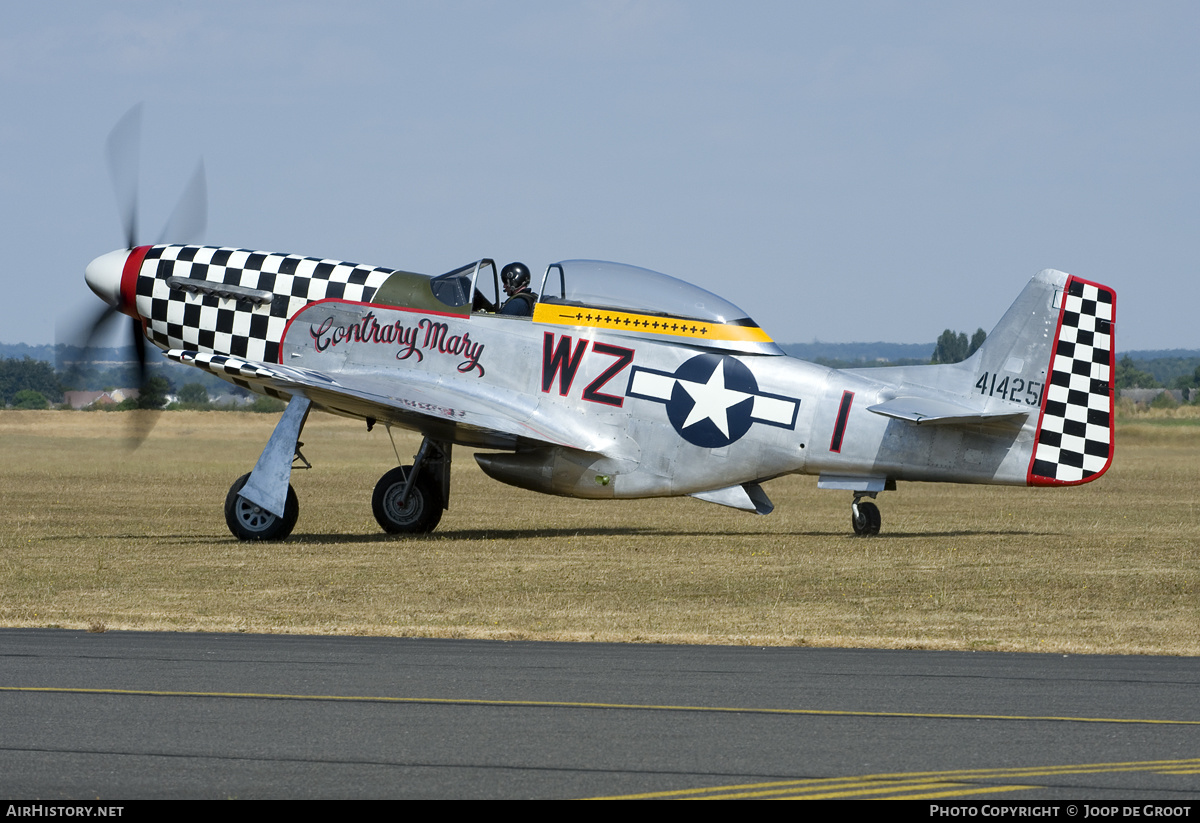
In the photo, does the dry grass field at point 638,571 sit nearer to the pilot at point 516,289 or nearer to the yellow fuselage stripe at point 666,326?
the yellow fuselage stripe at point 666,326

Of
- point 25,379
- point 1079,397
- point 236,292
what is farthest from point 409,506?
point 25,379

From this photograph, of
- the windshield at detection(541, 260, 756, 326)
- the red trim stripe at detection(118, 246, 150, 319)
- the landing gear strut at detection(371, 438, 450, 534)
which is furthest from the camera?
the red trim stripe at detection(118, 246, 150, 319)

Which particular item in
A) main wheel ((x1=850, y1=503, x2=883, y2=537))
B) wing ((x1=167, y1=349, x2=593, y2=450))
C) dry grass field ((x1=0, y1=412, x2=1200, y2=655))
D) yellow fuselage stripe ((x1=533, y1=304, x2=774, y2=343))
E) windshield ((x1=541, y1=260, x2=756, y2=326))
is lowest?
dry grass field ((x1=0, y1=412, x2=1200, y2=655))

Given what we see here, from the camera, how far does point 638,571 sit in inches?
593

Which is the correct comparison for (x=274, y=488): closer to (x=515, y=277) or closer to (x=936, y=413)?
(x=515, y=277)

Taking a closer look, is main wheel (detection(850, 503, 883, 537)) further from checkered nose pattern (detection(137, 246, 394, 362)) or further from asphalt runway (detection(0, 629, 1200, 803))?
asphalt runway (detection(0, 629, 1200, 803))

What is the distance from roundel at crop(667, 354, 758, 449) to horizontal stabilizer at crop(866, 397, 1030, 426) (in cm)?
149

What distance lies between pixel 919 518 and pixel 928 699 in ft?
51.3

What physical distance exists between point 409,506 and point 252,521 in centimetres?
234

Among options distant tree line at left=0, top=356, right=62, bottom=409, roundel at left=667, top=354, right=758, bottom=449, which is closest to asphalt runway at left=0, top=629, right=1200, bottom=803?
roundel at left=667, top=354, right=758, bottom=449

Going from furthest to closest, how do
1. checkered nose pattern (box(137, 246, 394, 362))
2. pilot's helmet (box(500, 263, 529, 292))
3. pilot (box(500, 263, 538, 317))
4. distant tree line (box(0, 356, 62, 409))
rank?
distant tree line (box(0, 356, 62, 409)) → checkered nose pattern (box(137, 246, 394, 362)) → pilot's helmet (box(500, 263, 529, 292)) → pilot (box(500, 263, 538, 317))

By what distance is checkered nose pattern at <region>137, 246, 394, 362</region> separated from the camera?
19.3 m
